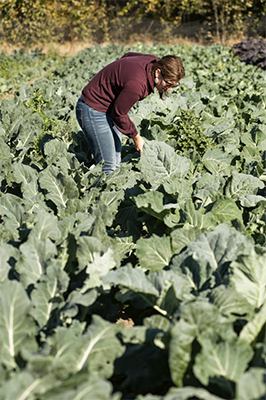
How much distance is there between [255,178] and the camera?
12.0 feet

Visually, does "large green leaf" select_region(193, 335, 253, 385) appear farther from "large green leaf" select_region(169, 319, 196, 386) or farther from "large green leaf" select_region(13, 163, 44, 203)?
"large green leaf" select_region(13, 163, 44, 203)

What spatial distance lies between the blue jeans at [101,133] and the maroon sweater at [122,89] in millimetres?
77

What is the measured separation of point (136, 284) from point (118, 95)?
2.28 metres

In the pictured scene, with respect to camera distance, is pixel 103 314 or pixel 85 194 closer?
pixel 103 314

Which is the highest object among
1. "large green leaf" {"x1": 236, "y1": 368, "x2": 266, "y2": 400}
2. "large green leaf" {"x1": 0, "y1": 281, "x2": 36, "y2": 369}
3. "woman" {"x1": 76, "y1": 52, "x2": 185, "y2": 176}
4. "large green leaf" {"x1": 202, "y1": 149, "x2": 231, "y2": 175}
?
"woman" {"x1": 76, "y1": 52, "x2": 185, "y2": 176}

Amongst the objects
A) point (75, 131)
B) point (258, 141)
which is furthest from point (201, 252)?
point (75, 131)

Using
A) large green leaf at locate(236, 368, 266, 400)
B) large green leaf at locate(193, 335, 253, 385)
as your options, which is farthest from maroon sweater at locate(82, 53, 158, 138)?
large green leaf at locate(236, 368, 266, 400)

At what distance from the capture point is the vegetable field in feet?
6.01

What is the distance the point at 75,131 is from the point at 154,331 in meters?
4.08

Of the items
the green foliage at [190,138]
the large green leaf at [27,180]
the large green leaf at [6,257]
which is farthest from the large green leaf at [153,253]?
the green foliage at [190,138]

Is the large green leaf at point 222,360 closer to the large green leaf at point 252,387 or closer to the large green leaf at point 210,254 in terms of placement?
the large green leaf at point 252,387

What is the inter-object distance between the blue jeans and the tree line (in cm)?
2428

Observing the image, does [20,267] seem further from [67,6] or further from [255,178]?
[67,6]

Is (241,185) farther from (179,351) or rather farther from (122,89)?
(179,351)
